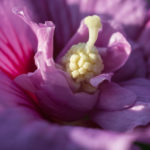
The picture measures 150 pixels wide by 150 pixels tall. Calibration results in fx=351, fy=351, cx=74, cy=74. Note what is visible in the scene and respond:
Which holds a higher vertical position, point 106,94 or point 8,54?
point 8,54

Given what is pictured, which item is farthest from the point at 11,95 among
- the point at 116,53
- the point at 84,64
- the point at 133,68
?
the point at 133,68

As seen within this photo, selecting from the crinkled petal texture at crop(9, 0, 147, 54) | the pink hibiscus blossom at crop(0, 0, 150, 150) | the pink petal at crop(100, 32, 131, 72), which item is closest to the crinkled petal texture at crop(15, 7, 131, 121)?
the pink hibiscus blossom at crop(0, 0, 150, 150)

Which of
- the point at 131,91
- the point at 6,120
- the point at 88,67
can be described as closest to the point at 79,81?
the point at 88,67

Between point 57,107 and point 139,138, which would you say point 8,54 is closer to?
point 57,107

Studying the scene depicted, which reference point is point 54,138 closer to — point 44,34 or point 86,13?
point 44,34

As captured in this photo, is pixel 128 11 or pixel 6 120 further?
pixel 128 11

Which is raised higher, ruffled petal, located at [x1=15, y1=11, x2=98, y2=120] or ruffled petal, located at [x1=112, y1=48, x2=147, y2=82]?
ruffled petal, located at [x1=15, y1=11, x2=98, y2=120]

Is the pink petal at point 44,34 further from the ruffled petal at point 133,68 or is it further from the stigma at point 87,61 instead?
the ruffled petal at point 133,68

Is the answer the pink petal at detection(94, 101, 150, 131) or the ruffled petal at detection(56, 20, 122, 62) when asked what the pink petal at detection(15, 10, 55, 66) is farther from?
the pink petal at detection(94, 101, 150, 131)
